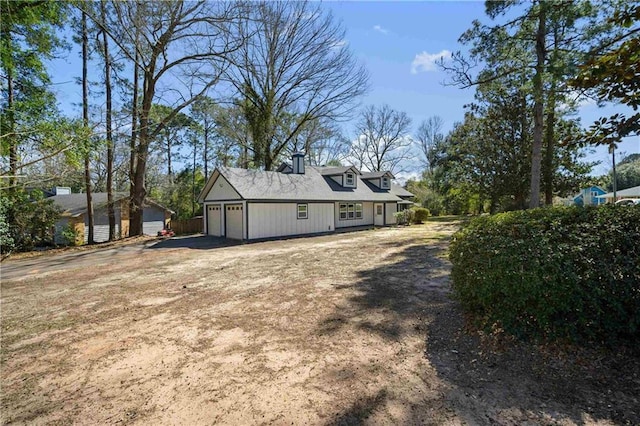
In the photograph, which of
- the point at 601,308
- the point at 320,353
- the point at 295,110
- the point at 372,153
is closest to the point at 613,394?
the point at 601,308

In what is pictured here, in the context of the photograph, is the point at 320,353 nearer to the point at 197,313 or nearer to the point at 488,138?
the point at 197,313

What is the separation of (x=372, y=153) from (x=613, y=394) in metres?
A: 38.7

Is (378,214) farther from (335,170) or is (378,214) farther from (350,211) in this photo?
(335,170)

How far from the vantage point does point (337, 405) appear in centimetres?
282

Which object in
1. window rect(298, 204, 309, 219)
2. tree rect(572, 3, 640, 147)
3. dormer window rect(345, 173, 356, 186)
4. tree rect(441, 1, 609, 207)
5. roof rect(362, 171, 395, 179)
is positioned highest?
tree rect(441, 1, 609, 207)

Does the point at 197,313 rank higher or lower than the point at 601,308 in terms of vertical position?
lower

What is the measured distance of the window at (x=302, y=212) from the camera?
18.9 metres

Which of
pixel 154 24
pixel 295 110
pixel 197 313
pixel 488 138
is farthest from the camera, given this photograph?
pixel 295 110

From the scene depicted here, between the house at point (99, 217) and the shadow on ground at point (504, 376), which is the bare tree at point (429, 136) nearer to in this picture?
the house at point (99, 217)

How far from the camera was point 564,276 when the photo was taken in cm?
332

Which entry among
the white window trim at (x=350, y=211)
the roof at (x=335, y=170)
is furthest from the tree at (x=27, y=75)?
the roof at (x=335, y=170)

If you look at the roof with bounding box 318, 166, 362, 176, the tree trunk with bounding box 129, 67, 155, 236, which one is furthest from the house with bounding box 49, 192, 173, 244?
the roof with bounding box 318, 166, 362, 176

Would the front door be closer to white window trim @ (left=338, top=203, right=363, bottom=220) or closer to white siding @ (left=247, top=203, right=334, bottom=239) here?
white window trim @ (left=338, top=203, right=363, bottom=220)

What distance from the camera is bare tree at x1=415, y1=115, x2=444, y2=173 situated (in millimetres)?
43688
